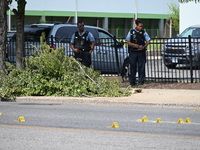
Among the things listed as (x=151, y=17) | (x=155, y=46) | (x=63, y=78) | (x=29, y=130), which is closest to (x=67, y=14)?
(x=151, y=17)

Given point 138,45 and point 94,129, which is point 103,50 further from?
point 94,129

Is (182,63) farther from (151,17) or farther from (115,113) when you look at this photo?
(151,17)

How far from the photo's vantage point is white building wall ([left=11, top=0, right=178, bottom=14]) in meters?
55.9

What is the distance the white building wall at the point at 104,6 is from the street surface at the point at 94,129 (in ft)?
143

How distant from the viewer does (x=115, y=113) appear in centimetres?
1188

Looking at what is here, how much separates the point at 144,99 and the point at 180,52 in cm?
454

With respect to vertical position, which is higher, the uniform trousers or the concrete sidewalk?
the uniform trousers

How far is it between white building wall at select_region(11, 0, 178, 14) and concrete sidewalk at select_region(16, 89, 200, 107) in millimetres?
41268

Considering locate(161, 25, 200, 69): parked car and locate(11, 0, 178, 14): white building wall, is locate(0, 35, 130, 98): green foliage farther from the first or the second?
locate(11, 0, 178, 14): white building wall

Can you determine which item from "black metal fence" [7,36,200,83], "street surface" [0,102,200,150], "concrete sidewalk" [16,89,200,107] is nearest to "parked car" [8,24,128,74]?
"black metal fence" [7,36,200,83]

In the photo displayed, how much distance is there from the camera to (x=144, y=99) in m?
14.0

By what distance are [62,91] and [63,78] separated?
0.32m

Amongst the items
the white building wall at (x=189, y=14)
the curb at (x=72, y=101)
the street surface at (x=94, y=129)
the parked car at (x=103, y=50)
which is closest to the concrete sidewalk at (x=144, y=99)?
the curb at (x=72, y=101)

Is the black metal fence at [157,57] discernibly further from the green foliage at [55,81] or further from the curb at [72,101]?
the curb at [72,101]
